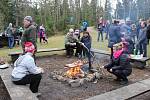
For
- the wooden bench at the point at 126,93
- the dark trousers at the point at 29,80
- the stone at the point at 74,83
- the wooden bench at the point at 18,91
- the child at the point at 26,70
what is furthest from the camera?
the stone at the point at 74,83

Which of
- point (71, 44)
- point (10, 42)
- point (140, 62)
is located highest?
point (71, 44)

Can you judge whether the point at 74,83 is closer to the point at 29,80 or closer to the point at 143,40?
the point at 29,80

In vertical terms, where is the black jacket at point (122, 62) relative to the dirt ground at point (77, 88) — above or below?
above

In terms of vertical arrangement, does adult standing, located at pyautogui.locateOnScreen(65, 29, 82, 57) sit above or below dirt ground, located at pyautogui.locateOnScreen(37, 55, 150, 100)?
above

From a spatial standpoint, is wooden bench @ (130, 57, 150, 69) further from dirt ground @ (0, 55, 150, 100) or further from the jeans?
the jeans

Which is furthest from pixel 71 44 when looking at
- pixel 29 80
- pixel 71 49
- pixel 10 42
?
pixel 29 80

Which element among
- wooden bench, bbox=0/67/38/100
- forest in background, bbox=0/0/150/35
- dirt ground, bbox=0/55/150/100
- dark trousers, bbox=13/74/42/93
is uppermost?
forest in background, bbox=0/0/150/35

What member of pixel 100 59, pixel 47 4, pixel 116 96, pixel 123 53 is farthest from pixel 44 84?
pixel 47 4

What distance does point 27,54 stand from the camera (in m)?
5.73

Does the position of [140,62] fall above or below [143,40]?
below

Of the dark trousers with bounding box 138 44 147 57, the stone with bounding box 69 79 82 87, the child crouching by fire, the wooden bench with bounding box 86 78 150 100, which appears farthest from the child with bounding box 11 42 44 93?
the dark trousers with bounding box 138 44 147 57

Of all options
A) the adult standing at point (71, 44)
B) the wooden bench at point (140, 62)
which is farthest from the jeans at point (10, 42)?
the wooden bench at point (140, 62)

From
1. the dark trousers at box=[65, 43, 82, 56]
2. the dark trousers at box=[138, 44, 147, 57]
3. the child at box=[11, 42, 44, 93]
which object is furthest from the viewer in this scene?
the dark trousers at box=[65, 43, 82, 56]

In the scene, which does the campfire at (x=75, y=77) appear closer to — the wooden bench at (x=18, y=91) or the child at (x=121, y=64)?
the child at (x=121, y=64)
